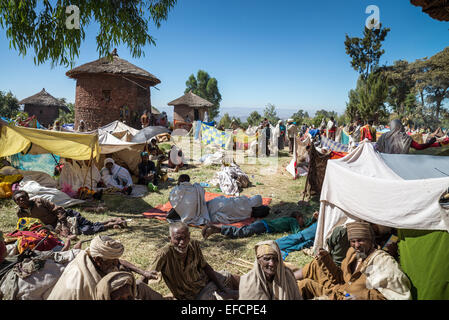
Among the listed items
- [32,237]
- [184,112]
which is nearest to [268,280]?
[32,237]

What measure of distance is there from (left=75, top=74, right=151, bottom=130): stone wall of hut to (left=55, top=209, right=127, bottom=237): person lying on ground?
12.5m

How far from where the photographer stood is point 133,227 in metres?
5.16

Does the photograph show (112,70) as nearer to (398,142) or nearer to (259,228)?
(259,228)

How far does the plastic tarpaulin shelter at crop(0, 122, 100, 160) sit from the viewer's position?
5660 millimetres

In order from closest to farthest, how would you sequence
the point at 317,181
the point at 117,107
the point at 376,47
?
the point at 317,181, the point at 117,107, the point at 376,47

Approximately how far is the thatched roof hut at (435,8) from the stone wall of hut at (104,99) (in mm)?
15407

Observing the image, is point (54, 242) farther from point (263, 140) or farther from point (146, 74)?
point (146, 74)

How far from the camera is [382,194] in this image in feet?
9.64

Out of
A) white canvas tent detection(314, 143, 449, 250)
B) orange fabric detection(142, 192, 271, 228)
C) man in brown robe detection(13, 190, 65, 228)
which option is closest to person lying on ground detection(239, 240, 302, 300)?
white canvas tent detection(314, 143, 449, 250)

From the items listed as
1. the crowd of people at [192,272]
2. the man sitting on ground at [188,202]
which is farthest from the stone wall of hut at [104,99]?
the crowd of people at [192,272]

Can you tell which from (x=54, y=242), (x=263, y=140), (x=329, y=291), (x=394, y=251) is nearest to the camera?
(x=329, y=291)

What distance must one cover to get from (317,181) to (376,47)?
30.7 m

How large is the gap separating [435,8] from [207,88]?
47928 millimetres

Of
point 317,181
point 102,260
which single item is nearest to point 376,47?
point 317,181
